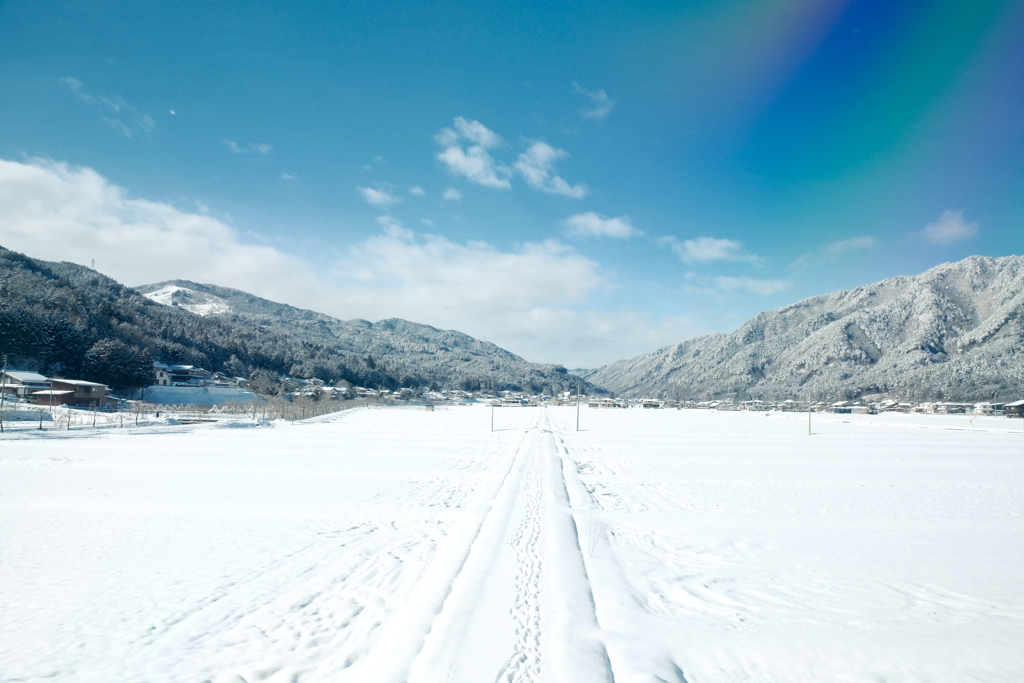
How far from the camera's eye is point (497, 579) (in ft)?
21.4

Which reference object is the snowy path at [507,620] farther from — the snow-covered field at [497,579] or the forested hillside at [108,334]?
the forested hillside at [108,334]

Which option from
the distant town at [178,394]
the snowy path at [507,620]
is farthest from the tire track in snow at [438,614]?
the distant town at [178,394]

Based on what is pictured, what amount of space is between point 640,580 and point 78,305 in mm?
89907

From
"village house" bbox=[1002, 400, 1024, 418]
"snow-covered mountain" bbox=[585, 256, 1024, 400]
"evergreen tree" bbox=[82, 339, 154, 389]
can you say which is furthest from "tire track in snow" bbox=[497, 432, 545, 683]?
"snow-covered mountain" bbox=[585, 256, 1024, 400]

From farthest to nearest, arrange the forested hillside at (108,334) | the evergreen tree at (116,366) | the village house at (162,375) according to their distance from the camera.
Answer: the village house at (162,375) → the evergreen tree at (116,366) → the forested hillside at (108,334)

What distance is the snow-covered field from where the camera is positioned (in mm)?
4598

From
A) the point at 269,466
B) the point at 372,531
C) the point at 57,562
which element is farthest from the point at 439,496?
the point at 269,466

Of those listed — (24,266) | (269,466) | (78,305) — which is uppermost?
(24,266)

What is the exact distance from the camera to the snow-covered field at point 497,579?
15.1 ft

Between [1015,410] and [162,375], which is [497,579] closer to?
[162,375]

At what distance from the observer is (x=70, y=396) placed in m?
45.2

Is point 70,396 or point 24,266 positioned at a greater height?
point 24,266

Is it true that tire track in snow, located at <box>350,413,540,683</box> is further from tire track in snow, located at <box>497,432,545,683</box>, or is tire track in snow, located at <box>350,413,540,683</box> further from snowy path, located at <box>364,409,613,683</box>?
tire track in snow, located at <box>497,432,545,683</box>

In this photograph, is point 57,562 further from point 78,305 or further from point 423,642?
point 78,305
